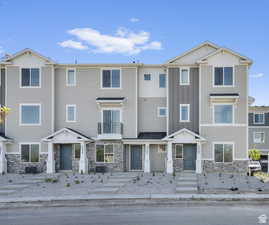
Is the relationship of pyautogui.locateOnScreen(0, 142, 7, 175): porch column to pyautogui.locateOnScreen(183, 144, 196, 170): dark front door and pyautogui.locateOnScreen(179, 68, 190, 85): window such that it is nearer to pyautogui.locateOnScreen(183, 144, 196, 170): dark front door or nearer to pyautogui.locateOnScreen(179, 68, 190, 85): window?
pyautogui.locateOnScreen(183, 144, 196, 170): dark front door

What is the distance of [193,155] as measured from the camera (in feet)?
88.7

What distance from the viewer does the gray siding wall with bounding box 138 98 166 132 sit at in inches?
1113

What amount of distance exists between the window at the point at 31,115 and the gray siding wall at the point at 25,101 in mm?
312

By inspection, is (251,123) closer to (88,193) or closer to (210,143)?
(210,143)

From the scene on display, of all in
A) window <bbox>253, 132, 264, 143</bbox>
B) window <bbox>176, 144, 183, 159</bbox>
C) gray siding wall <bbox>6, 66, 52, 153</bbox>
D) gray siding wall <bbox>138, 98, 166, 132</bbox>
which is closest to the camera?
window <bbox>176, 144, 183, 159</bbox>

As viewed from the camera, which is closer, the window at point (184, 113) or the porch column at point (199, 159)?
the porch column at point (199, 159)

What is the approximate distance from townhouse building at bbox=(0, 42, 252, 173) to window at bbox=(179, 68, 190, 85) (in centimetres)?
8

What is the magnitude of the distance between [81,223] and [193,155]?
1711cm

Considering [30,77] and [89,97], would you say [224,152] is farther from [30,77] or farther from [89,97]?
[30,77]

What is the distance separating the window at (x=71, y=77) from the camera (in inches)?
1100

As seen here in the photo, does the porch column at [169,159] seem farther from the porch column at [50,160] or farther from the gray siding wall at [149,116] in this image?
the porch column at [50,160]

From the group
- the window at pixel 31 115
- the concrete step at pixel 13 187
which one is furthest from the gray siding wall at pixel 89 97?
the concrete step at pixel 13 187

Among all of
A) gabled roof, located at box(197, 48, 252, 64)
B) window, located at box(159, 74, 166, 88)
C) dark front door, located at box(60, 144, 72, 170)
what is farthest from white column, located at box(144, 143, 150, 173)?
gabled roof, located at box(197, 48, 252, 64)

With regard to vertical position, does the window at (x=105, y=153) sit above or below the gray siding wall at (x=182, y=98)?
below
